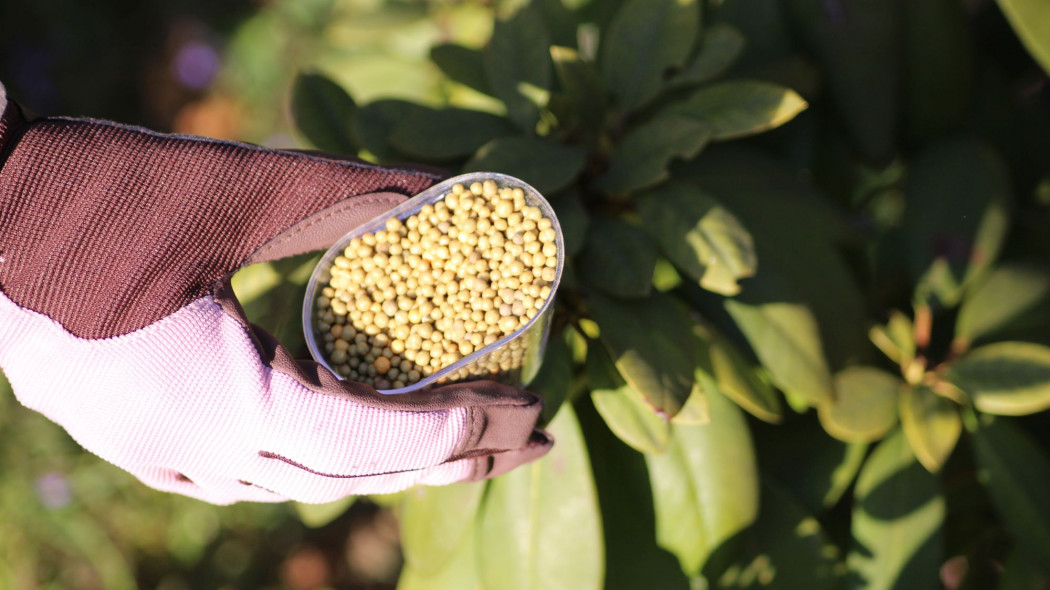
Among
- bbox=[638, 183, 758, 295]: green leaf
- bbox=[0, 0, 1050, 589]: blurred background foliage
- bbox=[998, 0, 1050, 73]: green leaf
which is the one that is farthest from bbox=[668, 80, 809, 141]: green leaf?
bbox=[998, 0, 1050, 73]: green leaf

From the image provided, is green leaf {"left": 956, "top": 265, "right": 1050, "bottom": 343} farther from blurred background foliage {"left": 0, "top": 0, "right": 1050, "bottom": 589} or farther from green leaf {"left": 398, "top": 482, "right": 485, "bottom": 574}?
green leaf {"left": 398, "top": 482, "right": 485, "bottom": 574}

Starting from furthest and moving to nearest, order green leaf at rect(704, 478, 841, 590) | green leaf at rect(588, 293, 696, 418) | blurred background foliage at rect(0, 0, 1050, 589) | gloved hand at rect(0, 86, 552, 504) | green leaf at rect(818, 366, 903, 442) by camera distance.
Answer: green leaf at rect(704, 478, 841, 590) < green leaf at rect(818, 366, 903, 442) < blurred background foliage at rect(0, 0, 1050, 589) < green leaf at rect(588, 293, 696, 418) < gloved hand at rect(0, 86, 552, 504)

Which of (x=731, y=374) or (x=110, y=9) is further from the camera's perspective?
(x=110, y=9)

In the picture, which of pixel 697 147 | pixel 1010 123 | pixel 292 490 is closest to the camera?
pixel 292 490

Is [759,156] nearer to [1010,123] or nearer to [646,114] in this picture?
[646,114]

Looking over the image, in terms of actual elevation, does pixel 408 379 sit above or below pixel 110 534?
above

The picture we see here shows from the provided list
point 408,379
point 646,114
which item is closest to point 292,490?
point 408,379
